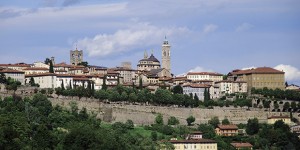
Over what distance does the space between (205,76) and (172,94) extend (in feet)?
57.1

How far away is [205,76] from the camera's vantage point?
343ft

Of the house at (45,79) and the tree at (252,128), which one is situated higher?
the house at (45,79)

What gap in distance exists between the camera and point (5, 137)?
194 ft

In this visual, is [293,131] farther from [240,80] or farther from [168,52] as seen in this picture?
[168,52]

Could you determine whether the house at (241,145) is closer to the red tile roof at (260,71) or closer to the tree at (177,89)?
the tree at (177,89)

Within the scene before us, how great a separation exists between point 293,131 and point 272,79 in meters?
17.8

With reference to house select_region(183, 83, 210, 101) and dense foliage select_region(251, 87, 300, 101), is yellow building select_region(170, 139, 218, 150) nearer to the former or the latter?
dense foliage select_region(251, 87, 300, 101)

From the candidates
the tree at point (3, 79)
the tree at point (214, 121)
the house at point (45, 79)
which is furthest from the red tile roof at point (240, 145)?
the tree at point (3, 79)

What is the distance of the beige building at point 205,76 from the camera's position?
104062mm

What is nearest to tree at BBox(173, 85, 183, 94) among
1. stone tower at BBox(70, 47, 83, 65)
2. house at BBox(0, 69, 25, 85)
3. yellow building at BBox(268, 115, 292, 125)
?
yellow building at BBox(268, 115, 292, 125)

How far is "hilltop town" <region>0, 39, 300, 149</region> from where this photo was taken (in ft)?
262

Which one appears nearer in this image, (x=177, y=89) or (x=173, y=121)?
(x=173, y=121)

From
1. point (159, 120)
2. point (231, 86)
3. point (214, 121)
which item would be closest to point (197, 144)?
point (159, 120)

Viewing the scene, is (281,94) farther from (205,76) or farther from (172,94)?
(205,76)
